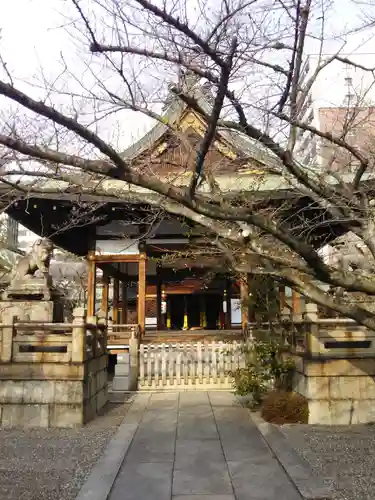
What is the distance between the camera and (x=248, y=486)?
5223 millimetres

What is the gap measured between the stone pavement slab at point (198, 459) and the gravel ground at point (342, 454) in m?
0.48

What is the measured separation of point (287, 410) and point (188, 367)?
166 inches

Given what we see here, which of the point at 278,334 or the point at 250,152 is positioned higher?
the point at 250,152

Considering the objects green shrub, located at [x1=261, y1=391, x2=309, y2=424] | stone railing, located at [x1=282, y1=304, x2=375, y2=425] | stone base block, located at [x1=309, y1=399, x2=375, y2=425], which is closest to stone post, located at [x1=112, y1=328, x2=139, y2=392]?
green shrub, located at [x1=261, y1=391, x2=309, y2=424]

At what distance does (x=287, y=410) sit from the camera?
845cm

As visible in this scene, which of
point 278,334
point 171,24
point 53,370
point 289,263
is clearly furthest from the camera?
point 278,334

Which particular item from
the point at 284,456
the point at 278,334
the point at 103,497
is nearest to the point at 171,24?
the point at 103,497

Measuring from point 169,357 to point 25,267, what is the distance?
423cm

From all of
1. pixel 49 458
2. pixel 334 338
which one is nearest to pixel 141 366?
pixel 334 338

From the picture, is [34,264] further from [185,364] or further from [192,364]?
[192,364]

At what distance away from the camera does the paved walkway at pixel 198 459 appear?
5.05 m

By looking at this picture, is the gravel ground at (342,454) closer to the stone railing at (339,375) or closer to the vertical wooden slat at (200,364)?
the stone railing at (339,375)

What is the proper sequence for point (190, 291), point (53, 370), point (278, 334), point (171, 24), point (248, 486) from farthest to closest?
point (190, 291) < point (278, 334) < point (53, 370) < point (248, 486) < point (171, 24)

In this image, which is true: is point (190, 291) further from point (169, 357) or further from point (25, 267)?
point (25, 267)
